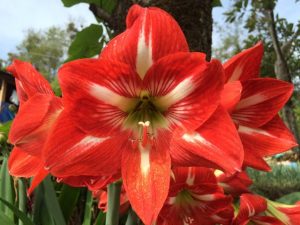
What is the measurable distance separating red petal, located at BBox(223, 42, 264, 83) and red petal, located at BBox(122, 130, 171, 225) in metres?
0.12

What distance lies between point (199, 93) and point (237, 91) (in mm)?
49

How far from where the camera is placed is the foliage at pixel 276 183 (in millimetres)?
2814

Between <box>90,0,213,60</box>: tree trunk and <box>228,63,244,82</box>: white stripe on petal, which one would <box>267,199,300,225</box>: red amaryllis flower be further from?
<box>90,0,213,60</box>: tree trunk

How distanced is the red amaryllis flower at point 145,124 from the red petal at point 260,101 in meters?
0.09

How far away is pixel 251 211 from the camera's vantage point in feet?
2.10

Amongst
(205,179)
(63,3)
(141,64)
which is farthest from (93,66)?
(63,3)

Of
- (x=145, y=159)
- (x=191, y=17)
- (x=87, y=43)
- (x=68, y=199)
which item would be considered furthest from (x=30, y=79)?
(x=87, y=43)

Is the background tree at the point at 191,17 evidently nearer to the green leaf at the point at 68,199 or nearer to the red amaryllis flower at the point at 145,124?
the green leaf at the point at 68,199

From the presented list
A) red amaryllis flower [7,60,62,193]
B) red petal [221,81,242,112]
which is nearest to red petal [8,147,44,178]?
red amaryllis flower [7,60,62,193]

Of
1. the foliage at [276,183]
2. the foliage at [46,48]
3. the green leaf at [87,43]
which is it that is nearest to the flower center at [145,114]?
the green leaf at [87,43]

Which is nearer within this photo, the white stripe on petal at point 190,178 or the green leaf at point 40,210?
the white stripe on petal at point 190,178

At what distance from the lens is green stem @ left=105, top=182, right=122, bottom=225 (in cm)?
51

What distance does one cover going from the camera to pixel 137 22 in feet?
1.49

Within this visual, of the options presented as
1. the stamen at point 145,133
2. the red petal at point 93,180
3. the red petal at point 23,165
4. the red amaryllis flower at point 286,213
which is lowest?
the red amaryllis flower at point 286,213
